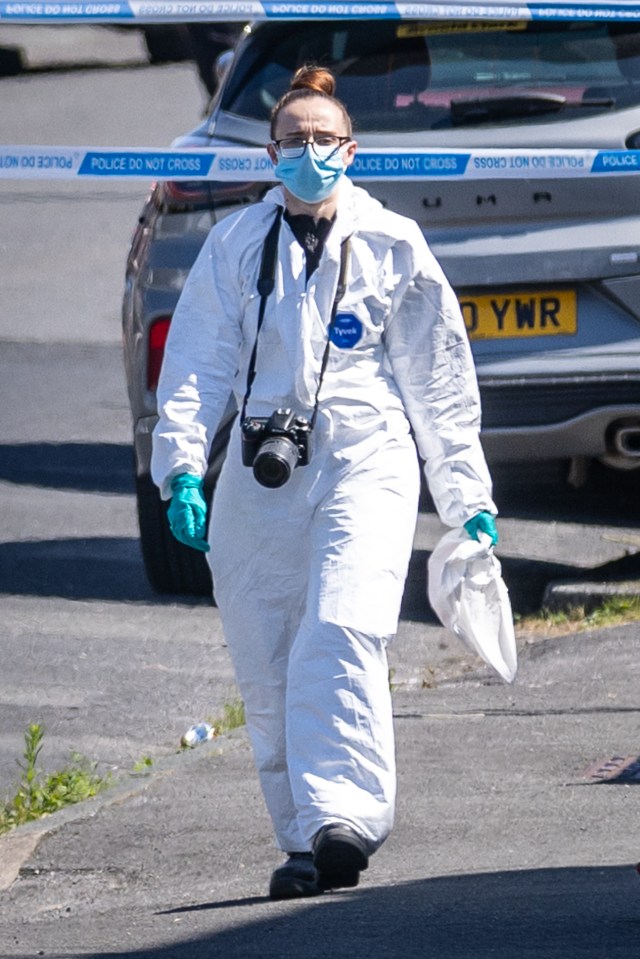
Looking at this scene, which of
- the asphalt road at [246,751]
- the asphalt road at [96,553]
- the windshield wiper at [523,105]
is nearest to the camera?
the asphalt road at [246,751]

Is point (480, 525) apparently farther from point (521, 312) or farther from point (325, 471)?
point (521, 312)

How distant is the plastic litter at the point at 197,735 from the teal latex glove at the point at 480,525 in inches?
64.9

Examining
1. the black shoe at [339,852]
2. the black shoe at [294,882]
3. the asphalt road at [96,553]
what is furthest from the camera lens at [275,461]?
the asphalt road at [96,553]

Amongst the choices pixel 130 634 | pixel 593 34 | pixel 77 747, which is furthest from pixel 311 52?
pixel 77 747

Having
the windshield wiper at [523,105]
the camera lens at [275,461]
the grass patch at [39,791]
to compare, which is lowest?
the grass patch at [39,791]

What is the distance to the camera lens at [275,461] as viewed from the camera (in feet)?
14.2

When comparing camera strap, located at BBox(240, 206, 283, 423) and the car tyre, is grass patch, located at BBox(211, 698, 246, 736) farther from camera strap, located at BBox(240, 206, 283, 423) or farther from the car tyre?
camera strap, located at BBox(240, 206, 283, 423)

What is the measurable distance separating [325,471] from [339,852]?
818 mm

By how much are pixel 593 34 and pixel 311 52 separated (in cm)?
96

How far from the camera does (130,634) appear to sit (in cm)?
712

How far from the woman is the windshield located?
2.25 meters

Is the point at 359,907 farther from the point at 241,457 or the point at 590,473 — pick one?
the point at 590,473

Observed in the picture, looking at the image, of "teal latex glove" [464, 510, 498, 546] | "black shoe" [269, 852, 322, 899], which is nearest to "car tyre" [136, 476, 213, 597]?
"teal latex glove" [464, 510, 498, 546]

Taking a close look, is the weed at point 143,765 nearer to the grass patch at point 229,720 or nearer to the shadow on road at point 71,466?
the grass patch at point 229,720
